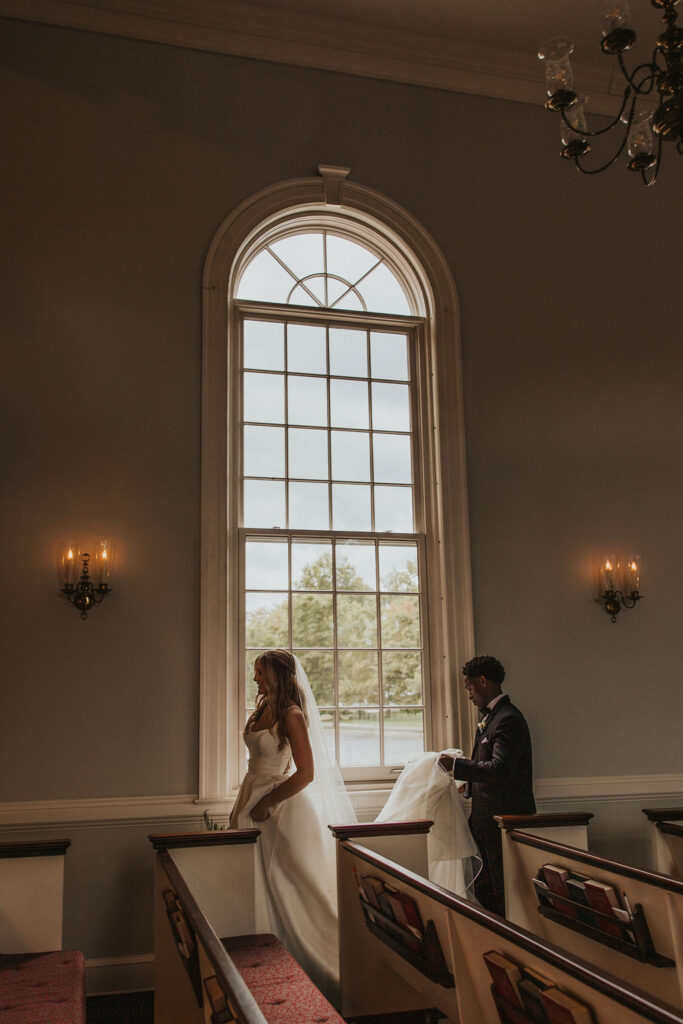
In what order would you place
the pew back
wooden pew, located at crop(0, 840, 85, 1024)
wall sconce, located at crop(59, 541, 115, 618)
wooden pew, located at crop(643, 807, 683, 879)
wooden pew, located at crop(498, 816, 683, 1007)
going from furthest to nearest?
wall sconce, located at crop(59, 541, 115, 618) < wooden pew, located at crop(643, 807, 683, 879) < the pew back < wooden pew, located at crop(0, 840, 85, 1024) < wooden pew, located at crop(498, 816, 683, 1007)

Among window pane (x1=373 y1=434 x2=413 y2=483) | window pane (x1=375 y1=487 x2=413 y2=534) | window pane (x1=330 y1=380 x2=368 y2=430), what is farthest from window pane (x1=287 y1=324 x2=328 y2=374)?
window pane (x1=375 y1=487 x2=413 y2=534)

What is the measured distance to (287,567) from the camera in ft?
18.6

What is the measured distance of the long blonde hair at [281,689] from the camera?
464cm

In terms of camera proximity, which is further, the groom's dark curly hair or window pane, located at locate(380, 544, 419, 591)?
window pane, located at locate(380, 544, 419, 591)

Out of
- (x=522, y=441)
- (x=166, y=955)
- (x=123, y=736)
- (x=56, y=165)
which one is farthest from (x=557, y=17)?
(x=166, y=955)

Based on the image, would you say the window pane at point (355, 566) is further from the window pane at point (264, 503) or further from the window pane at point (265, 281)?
the window pane at point (265, 281)

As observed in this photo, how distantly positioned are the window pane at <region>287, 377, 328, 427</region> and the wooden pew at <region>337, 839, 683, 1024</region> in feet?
9.38

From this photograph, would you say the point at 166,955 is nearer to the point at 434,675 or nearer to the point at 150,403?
the point at 434,675

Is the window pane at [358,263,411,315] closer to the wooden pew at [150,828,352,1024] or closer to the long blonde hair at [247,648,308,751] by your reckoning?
the long blonde hair at [247,648,308,751]

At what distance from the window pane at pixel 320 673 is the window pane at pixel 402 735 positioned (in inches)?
15.9

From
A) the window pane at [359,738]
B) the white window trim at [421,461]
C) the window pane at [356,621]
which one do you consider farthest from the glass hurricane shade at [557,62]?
the window pane at [359,738]

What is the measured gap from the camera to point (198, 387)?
5578mm

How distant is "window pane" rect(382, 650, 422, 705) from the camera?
5.68 metres

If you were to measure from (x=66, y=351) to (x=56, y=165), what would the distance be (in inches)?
49.7
